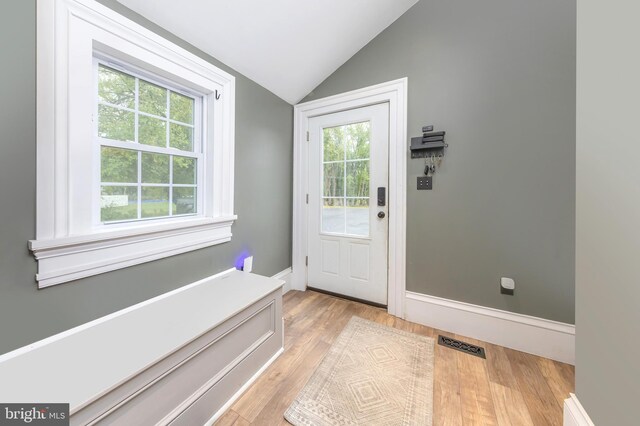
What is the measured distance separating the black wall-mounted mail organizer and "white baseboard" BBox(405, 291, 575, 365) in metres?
1.26

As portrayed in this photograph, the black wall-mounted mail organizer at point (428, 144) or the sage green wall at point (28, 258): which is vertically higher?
the black wall-mounted mail organizer at point (428, 144)

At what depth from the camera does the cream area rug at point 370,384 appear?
3.90ft

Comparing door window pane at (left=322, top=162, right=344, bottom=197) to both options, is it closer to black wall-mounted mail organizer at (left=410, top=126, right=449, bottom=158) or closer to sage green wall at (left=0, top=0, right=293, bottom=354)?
black wall-mounted mail organizer at (left=410, top=126, right=449, bottom=158)

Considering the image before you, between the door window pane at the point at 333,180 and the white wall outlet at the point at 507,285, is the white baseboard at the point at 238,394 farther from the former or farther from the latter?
the white wall outlet at the point at 507,285

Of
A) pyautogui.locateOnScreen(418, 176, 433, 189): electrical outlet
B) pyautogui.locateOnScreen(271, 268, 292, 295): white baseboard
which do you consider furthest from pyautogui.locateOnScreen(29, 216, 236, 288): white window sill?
pyautogui.locateOnScreen(418, 176, 433, 189): electrical outlet

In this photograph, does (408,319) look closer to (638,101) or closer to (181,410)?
(181,410)

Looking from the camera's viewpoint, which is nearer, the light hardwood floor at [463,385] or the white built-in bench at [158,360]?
the white built-in bench at [158,360]

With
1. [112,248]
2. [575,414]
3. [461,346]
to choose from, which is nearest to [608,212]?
[575,414]

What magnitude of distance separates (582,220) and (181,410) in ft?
6.14

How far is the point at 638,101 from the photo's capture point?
69cm

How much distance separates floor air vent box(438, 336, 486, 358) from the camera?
5.57 ft

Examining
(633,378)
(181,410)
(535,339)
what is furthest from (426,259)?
(181,410)

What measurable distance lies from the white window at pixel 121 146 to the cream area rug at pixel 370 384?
1241 mm

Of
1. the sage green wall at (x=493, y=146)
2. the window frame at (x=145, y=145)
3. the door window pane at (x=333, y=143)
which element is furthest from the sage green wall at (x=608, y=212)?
the window frame at (x=145, y=145)
